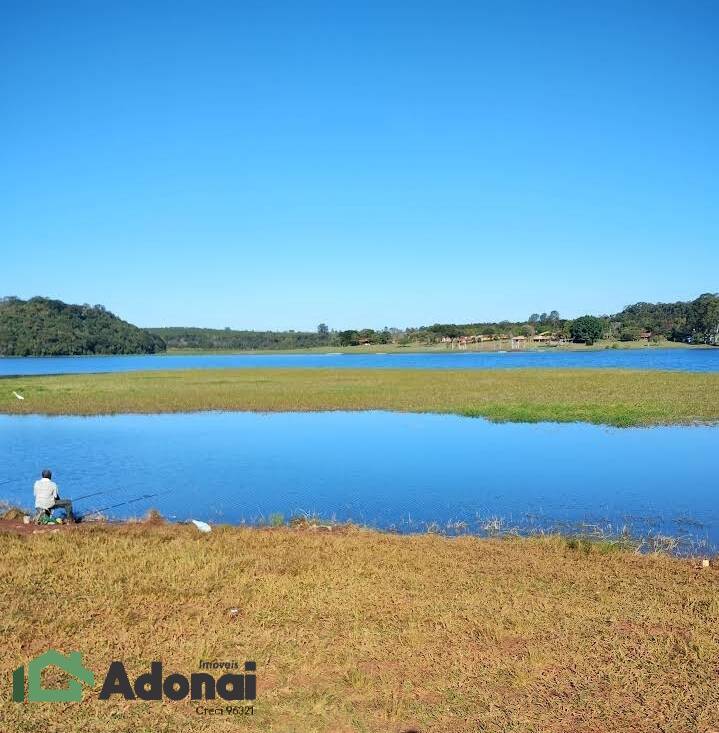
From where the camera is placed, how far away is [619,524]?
17.5 m

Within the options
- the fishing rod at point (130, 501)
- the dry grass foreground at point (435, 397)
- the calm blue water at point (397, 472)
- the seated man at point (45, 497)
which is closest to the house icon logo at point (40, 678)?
the seated man at point (45, 497)

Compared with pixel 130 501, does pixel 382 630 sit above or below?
above

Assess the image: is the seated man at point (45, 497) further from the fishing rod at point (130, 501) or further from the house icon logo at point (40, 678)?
the house icon logo at point (40, 678)

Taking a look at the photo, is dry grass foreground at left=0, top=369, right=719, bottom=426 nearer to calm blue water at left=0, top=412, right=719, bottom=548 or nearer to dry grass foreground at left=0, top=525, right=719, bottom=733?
calm blue water at left=0, top=412, right=719, bottom=548

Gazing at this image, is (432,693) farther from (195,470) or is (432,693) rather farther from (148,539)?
(195,470)

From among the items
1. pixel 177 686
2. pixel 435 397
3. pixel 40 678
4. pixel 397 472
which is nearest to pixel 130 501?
pixel 397 472

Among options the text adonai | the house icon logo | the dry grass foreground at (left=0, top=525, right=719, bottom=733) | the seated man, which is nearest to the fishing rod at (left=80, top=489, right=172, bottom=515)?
the seated man

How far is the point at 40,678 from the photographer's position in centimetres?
846

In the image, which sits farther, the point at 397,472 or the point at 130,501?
the point at 397,472

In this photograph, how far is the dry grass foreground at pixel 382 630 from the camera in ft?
25.5

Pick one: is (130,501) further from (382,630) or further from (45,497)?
(382,630)

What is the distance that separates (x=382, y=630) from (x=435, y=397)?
4191 centimetres

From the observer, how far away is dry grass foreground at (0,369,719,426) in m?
40.9

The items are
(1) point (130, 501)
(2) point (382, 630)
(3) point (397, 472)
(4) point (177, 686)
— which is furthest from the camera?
(3) point (397, 472)
